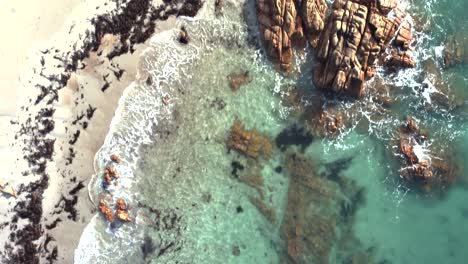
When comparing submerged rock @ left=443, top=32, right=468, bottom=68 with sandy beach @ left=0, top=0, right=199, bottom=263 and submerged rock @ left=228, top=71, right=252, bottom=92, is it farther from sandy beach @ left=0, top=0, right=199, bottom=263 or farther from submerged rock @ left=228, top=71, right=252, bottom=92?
sandy beach @ left=0, top=0, right=199, bottom=263

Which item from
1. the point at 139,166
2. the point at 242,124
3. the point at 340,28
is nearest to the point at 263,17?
the point at 340,28

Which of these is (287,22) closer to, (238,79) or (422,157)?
(238,79)

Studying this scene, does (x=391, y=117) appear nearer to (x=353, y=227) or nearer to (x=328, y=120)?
(x=328, y=120)

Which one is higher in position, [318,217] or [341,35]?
[341,35]

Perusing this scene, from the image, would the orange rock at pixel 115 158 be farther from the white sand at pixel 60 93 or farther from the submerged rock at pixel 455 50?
the submerged rock at pixel 455 50

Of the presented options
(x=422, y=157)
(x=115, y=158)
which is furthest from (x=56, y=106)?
(x=422, y=157)

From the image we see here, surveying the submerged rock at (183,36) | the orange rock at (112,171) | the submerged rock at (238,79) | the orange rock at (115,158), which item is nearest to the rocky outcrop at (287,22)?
the submerged rock at (238,79)
